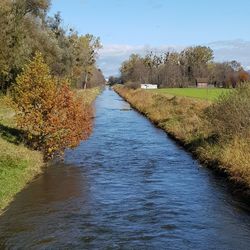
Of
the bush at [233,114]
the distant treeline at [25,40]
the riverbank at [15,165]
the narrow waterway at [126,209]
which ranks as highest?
the distant treeline at [25,40]

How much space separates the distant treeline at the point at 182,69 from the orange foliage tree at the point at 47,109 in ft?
409

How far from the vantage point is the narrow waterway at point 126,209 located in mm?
13266

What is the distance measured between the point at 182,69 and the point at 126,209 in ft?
459

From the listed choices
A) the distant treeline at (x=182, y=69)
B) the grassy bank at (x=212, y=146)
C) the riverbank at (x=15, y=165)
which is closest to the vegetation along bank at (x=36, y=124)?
the riverbank at (x=15, y=165)

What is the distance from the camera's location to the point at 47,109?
23.2 meters

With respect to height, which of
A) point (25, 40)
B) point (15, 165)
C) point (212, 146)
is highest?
point (25, 40)

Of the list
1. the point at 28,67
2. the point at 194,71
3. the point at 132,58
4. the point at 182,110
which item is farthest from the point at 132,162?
the point at 132,58

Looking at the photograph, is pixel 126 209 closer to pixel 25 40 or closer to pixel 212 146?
pixel 212 146

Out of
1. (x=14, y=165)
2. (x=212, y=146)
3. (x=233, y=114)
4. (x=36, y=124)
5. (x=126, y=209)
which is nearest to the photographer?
(x=126, y=209)

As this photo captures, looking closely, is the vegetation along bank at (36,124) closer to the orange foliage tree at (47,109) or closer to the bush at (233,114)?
the orange foliage tree at (47,109)

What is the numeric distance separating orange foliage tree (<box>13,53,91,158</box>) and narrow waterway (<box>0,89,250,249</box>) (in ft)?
5.06

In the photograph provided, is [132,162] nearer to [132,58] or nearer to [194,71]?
[194,71]

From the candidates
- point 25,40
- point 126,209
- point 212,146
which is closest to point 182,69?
point 25,40

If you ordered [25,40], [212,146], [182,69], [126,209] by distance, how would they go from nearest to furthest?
1. [126,209]
2. [212,146]
3. [25,40]
4. [182,69]
